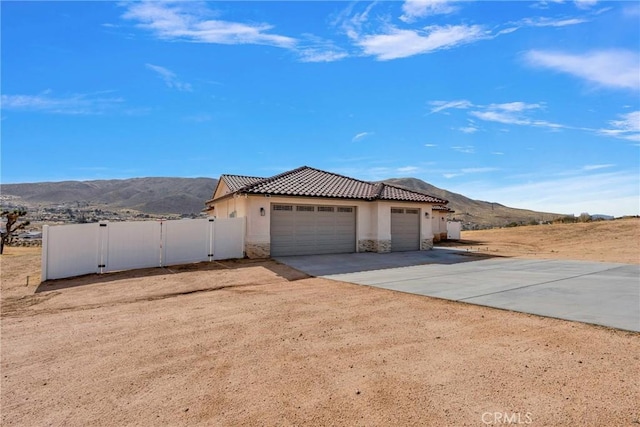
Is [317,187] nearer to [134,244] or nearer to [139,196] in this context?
[134,244]

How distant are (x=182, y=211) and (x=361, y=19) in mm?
63081

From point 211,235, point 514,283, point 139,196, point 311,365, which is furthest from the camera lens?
point 139,196

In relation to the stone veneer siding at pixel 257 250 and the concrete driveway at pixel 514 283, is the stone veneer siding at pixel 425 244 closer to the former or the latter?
the concrete driveway at pixel 514 283

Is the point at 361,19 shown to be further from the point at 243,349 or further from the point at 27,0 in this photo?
the point at 243,349

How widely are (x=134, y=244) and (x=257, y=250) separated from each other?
4856 millimetres

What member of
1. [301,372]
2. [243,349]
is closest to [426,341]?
[301,372]

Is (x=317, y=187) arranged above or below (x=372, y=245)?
above

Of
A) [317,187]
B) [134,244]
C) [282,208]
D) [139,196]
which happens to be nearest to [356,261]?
[282,208]

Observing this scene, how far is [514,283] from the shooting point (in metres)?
9.63

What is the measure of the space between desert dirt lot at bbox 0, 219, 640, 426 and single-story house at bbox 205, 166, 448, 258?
757 centimetres

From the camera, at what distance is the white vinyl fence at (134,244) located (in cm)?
1155

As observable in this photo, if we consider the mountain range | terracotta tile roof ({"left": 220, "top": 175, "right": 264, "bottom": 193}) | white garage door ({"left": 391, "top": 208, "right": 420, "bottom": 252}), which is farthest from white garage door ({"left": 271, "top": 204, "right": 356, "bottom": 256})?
the mountain range

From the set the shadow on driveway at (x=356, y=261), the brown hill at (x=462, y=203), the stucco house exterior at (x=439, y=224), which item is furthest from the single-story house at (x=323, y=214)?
the brown hill at (x=462, y=203)

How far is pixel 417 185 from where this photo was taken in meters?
102
